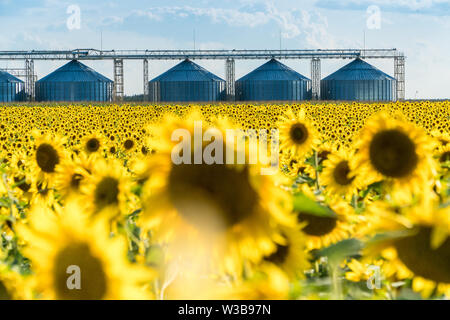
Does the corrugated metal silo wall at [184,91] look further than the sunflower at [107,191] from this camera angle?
Yes

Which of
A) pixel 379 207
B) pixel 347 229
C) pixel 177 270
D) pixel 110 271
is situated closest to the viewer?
pixel 110 271

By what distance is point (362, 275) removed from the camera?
101 inches

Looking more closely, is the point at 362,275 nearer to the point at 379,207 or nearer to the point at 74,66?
the point at 379,207

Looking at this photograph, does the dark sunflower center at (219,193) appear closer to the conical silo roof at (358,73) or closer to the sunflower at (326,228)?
the sunflower at (326,228)

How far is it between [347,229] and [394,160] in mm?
688

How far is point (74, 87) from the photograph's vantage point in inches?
2345

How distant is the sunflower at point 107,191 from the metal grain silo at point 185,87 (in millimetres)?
56948

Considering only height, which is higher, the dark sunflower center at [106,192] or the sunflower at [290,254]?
the dark sunflower center at [106,192]

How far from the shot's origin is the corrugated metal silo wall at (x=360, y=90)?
60.7m

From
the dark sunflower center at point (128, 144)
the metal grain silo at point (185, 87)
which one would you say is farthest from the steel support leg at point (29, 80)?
the dark sunflower center at point (128, 144)

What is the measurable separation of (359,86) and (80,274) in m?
61.4

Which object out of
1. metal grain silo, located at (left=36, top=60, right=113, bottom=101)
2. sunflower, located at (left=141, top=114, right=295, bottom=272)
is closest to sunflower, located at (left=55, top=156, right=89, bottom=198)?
sunflower, located at (left=141, top=114, right=295, bottom=272)

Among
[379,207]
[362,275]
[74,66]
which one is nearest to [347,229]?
[362,275]

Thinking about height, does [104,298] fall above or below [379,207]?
below
